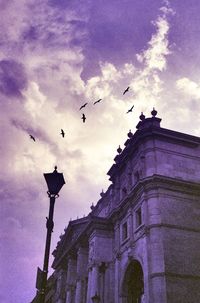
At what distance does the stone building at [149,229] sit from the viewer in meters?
24.6

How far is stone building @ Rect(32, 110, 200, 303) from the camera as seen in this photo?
969 inches

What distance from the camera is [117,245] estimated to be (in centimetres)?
3219

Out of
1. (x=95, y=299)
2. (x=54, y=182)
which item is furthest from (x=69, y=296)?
(x=54, y=182)

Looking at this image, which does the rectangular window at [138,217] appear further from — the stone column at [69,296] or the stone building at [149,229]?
the stone column at [69,296]

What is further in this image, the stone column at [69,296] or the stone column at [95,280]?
the stone column at [69,296]

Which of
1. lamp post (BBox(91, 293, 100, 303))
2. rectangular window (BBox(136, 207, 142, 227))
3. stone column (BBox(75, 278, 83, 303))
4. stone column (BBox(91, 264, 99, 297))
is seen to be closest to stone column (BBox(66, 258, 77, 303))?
stone column (BBox(75, 278, 83, 303))

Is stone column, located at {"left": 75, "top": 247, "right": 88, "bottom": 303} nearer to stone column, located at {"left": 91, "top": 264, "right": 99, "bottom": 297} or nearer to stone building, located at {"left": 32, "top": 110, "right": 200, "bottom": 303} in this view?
stone building, located at {"left": 32, "top": 110, "right": 200, "bottom": 303}

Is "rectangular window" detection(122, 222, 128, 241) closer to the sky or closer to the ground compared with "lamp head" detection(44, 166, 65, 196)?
closer to the sky

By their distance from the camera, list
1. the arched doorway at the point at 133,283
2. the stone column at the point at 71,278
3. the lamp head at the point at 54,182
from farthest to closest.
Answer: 1. the stone column at the point at 71,278
2. the arched doorway at the point at 133,283
3. the lamp head at the point at 54,182

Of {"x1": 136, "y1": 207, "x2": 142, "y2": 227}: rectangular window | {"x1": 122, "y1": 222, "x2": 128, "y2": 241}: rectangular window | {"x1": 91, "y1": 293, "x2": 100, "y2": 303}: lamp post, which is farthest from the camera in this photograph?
{"x1": 122, "y1": 222, "x2": 128, "y2": 241}: rectangular window

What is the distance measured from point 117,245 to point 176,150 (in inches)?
403

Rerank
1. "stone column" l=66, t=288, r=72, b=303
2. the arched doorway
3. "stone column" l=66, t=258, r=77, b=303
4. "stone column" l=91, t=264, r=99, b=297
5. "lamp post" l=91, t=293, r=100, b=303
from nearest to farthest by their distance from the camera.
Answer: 1. the arched doorway
2. "lamp post" l=91, t=293, r=100, b=303
3. "stone column" l=91, t=264, r=99, b=297
4. "stone column" l=66, t=288, r=72, b=303
5. "stone column" l=66, t=258, r=77, b=303

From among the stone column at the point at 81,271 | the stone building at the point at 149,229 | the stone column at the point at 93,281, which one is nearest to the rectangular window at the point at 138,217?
the stone building at the point at 149,229

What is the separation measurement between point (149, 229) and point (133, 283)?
6143mm
